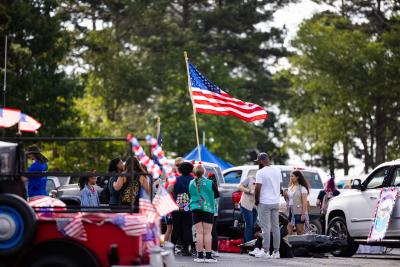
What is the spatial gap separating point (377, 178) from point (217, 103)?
11.1ft

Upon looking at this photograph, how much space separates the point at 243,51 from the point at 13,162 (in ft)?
174

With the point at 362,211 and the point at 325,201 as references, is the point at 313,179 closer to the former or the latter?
the point at 325,201

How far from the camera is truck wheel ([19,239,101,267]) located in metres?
10.9

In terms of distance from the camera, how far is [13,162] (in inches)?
473

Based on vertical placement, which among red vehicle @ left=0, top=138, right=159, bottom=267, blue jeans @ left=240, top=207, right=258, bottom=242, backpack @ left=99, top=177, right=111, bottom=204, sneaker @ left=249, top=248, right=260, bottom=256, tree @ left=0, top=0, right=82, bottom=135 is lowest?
sneaker @ left=249, top=248, right=260, bottom=256

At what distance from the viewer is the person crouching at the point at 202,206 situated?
59.1 ft

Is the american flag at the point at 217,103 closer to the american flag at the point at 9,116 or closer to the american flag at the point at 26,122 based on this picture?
the american flag at the point at 26,122

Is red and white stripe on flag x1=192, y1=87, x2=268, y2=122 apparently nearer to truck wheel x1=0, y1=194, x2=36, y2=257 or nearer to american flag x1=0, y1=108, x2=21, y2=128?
american flag x1=0, y1=108, x2=21, y2=128

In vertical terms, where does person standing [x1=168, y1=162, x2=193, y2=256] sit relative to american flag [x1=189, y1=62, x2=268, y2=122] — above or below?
below

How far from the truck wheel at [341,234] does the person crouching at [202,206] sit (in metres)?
4.43

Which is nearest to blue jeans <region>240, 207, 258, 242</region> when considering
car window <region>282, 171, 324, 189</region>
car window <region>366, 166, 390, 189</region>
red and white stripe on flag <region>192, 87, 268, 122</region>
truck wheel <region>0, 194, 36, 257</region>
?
red and white stripe on flag <region>192, 87, 268, 122</region>

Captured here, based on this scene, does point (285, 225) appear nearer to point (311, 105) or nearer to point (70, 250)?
point (70, 250)

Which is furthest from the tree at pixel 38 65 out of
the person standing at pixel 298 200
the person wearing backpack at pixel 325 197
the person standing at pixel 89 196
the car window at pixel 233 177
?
the person standing at pixel 89 196

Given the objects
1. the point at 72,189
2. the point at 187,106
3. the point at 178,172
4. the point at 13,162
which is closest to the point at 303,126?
the point at 187,106
